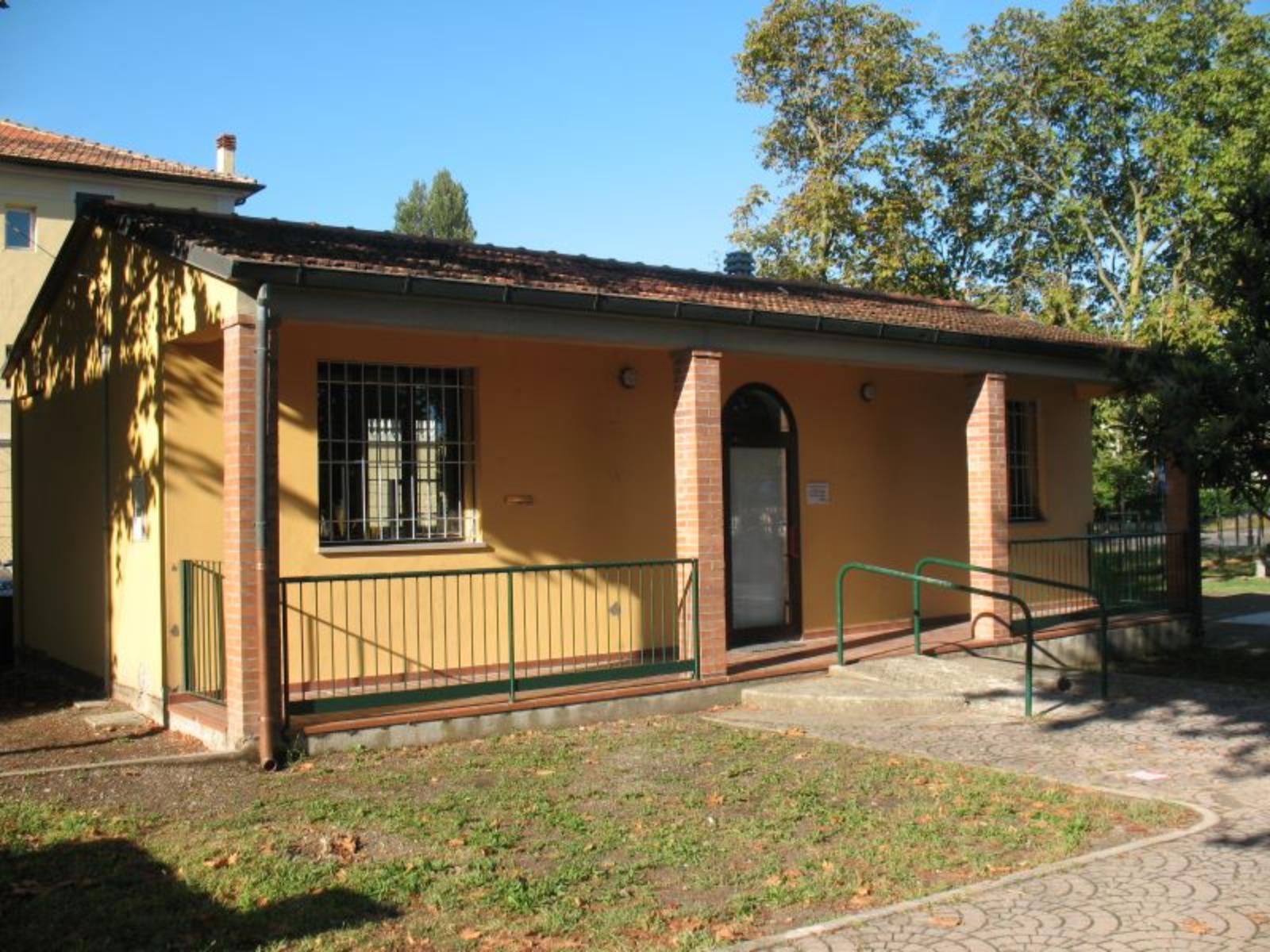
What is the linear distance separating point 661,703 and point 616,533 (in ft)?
6.60

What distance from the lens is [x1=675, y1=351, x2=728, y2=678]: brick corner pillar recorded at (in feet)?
32.2

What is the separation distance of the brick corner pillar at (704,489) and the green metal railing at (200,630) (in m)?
3.66

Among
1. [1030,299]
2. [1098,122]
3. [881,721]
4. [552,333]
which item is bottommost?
[881,721]

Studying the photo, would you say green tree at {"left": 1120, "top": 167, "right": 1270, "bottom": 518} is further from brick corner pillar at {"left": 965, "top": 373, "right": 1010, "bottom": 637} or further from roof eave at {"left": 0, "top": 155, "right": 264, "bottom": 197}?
roof eave at {"left": 0, "top": 155, "right": 264, "bottom": 197}

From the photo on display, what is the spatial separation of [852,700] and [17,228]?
2721 centimetres

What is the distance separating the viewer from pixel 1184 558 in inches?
565

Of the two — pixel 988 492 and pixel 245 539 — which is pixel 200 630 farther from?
pixel 988 492

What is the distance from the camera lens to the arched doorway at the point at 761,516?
11891 millimetres

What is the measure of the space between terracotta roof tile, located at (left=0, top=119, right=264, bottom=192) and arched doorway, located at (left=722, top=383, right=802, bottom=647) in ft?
74.0

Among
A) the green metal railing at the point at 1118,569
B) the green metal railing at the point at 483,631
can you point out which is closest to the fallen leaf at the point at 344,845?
the green metal railing at the point at 483,631

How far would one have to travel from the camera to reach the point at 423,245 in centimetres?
1101

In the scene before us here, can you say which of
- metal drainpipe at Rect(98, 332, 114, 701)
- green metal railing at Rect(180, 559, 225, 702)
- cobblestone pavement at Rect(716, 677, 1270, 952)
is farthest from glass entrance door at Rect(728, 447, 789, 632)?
metal drainpipe at Rect(98, 332, 114, 701)

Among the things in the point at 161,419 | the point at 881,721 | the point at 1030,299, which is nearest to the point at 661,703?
the point at 881,721

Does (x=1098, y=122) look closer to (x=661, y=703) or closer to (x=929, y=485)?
(x=929, y=485)
